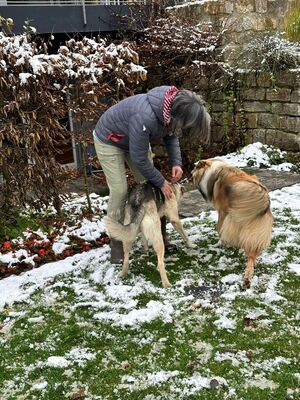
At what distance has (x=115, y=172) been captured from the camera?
4105 millimetres

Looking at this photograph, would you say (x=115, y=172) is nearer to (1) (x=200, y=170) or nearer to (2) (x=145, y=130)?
(2) (x=145, y=130)

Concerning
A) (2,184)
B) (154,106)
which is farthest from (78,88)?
(154,106)

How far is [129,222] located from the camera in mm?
4043

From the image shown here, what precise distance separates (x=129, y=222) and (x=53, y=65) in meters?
2.21

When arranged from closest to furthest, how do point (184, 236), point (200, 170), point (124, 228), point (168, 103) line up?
point (168, 103) < point (124, 228) < point (200, 170) < point (184, 236)

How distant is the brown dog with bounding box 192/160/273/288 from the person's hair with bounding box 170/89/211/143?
27.3 inches

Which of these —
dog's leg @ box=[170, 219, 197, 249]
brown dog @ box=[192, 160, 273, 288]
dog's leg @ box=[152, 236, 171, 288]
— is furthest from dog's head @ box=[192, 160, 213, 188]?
dog's leg @ box=[152, 236, 171, 288]

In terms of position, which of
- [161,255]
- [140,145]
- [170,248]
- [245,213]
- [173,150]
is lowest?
[170,248]

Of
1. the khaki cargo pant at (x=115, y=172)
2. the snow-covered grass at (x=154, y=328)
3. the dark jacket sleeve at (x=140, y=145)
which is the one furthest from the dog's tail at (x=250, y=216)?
the khaki cargo pant at (x=115, y=172)

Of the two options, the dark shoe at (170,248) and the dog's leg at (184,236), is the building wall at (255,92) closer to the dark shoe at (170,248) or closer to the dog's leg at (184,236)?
the dog's leg at (184,236)

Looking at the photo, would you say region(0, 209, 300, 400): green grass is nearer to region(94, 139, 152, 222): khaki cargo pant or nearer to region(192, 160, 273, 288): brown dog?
region(192, 160, 273, 288): brown dog

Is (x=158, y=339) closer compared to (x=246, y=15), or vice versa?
(x=158, y=339)

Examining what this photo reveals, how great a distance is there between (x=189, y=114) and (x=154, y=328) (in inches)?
65.1

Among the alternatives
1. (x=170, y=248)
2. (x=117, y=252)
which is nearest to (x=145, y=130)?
(x=117, y=252)
